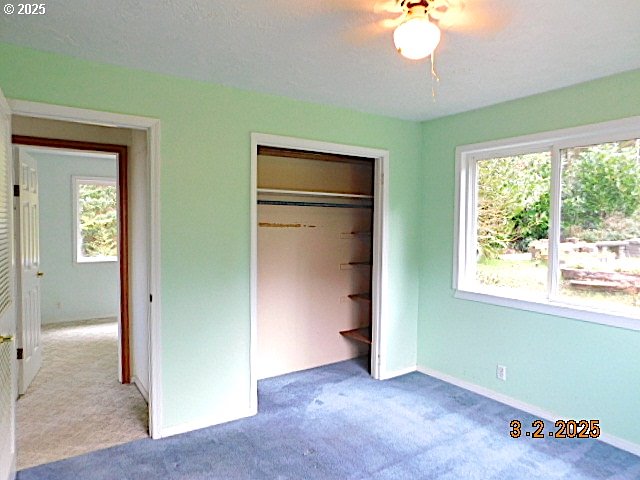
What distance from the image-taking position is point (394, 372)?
3936 millimetres

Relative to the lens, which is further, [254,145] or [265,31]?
[254,145]

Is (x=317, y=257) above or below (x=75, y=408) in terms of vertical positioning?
above

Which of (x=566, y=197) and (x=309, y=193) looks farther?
(x=309, y=193)

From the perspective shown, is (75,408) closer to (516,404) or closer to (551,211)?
(516,404)

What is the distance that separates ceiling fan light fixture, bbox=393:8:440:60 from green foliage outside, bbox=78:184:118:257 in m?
5.68

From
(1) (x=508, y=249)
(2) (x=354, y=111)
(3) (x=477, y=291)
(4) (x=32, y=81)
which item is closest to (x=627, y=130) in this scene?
(1) (x=508, y=249)

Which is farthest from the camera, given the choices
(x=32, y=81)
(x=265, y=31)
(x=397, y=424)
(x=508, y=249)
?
(x=508, y=249)

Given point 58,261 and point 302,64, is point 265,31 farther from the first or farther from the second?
point 58,261

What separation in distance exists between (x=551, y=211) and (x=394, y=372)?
191 centimetres

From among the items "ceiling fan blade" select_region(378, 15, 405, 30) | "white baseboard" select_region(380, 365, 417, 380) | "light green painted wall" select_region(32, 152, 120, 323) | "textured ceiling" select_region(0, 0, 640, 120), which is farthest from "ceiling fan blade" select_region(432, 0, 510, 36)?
"light green painted wall" select_region(32, 152, 120, 323)

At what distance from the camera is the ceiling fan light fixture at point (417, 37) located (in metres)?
1.62

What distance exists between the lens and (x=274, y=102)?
3.13 m

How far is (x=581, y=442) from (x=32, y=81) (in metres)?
3.88

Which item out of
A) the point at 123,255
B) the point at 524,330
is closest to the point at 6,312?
the point at 123,255
